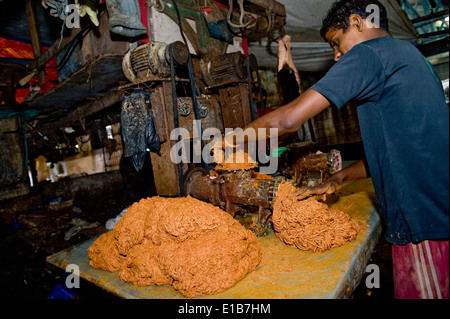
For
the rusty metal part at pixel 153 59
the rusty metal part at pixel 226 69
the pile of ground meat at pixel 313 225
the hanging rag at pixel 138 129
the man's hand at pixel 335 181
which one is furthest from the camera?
the rusty metal part at pixel 226 69

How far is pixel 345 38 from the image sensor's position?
5.75 ft

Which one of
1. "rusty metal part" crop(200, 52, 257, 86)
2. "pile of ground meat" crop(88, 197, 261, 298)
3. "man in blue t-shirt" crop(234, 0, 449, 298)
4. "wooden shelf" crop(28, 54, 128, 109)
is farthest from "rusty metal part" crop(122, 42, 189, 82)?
"man in blue t-shirt" crop(234, 0, 449, 298)

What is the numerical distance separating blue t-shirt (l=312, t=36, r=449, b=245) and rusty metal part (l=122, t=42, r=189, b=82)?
8.25 ft

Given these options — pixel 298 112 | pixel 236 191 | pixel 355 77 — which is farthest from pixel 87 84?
pixel 355 77

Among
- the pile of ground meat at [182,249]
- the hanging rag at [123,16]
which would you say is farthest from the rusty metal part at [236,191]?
the hanging rag at [123,16]

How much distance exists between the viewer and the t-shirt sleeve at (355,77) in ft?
4.62

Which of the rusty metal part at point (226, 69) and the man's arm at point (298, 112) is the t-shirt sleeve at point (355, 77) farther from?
the rusty metal part at point (226, 69)

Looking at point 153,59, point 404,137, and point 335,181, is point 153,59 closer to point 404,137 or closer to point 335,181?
point 335,181

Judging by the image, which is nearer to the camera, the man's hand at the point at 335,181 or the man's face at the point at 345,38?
the man's face at the point at 345,38

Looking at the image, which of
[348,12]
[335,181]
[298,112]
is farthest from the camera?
[335,181]

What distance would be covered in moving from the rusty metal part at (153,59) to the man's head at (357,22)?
2228mm

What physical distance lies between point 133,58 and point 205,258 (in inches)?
126

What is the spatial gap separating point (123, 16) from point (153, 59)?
0.77 metres

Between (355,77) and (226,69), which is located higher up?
(226,69)
